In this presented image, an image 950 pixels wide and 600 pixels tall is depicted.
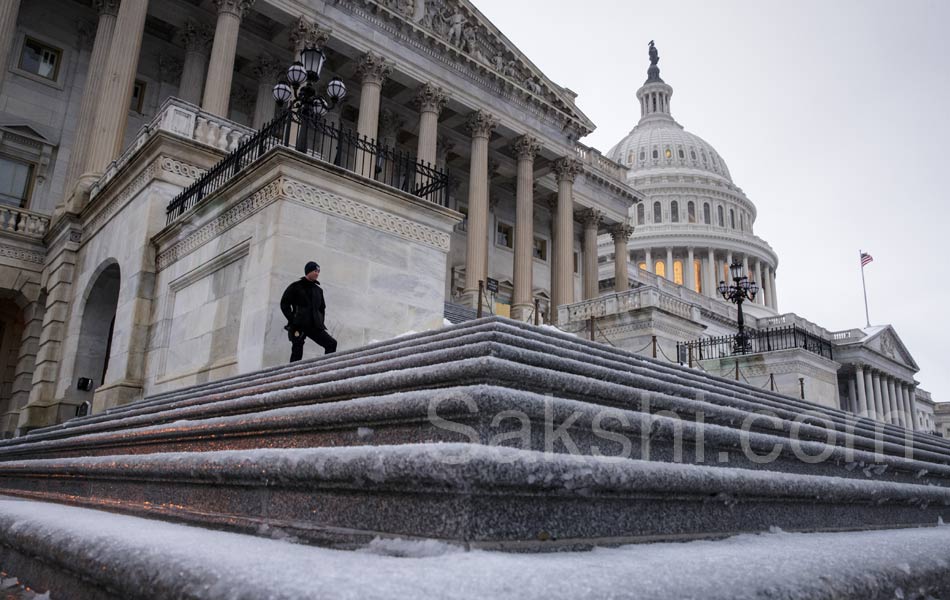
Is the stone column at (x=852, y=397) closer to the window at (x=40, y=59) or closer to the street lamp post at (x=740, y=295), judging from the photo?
the street lamp post at (x=740, y=295)

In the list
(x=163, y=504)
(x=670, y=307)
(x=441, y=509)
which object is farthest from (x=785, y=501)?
(x=670, y=307)

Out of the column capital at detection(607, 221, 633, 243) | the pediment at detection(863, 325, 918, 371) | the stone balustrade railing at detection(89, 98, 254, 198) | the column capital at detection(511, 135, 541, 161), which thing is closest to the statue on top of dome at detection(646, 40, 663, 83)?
the pediment at detection(863, 325, 918, 371)

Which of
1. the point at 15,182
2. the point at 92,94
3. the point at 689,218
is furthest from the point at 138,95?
the point at 689,218

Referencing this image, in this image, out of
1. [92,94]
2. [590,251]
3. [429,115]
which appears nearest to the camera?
[92,94]

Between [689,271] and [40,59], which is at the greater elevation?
[689,271]

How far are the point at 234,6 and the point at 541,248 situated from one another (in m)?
24.3

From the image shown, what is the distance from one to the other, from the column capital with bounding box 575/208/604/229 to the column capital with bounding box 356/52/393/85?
16451 mm

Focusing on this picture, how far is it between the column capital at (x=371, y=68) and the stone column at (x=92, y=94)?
9.52m

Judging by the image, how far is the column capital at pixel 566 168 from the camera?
36.6m

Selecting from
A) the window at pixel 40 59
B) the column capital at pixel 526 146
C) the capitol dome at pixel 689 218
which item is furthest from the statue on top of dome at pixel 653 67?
the window at pixel 40 59

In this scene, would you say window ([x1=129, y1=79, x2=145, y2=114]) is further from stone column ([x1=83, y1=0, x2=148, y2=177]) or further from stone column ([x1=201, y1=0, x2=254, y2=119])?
stone column ([x1=201, y1=0, x2=254, y2=119])

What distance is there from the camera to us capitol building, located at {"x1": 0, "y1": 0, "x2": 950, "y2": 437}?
11.3 metres

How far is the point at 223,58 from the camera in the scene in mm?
23781

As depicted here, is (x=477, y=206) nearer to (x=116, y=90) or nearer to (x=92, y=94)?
(x=116, y=90)
